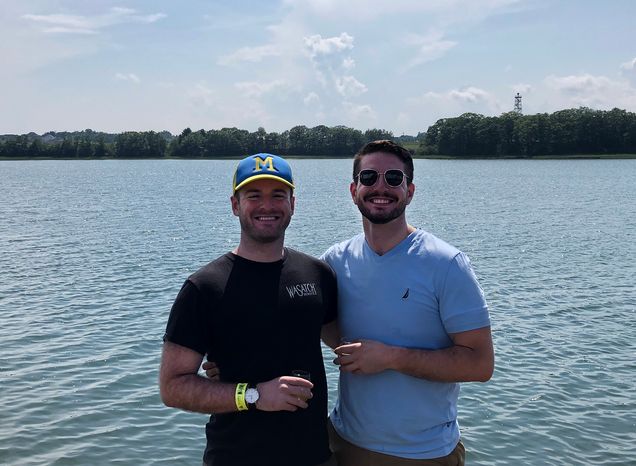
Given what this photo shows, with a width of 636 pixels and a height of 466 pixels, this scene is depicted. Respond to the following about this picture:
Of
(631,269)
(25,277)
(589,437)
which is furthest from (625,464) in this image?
(25,277)

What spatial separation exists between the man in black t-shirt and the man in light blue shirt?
0.26 m

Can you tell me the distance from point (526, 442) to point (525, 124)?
14524 cm

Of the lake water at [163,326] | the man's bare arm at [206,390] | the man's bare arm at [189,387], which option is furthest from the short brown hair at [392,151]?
the lake water at [163,326]

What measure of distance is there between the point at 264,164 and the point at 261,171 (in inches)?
2.3

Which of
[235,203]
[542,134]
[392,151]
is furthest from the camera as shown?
[542,134]

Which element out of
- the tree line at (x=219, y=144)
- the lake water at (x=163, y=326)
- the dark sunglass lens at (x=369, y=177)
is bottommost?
the lake water at (x=163, y=326)

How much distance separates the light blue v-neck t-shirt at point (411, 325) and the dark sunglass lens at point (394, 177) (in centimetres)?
38

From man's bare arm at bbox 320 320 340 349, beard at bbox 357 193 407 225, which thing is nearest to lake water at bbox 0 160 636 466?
man's bare arm at bbox 320 320 340 349

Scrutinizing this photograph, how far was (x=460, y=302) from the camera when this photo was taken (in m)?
3.95

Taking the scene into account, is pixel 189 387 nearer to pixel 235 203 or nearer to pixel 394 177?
pixel 235 203

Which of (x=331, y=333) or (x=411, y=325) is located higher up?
(x=411, y=325)

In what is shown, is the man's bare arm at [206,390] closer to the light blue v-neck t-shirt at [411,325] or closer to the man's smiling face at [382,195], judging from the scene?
the light blue v-neck t-shirt at [411,325]

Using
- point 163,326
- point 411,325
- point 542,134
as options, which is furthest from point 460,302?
point 542,134

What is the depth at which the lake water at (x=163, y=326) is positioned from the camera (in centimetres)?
969
